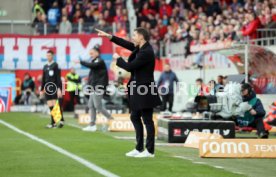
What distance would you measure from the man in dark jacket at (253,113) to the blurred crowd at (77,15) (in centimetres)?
1718

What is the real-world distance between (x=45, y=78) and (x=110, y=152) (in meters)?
8.53

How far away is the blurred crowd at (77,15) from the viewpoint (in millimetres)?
38188

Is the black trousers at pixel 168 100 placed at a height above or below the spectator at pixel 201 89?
below

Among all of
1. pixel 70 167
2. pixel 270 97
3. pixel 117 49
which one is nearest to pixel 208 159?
pixel 70 167

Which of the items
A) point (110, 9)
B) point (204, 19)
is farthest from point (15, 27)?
point (204, 19)

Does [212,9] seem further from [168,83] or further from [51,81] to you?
[51,81]

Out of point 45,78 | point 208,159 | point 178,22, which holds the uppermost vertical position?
point 178,22

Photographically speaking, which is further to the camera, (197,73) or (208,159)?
(197,73)

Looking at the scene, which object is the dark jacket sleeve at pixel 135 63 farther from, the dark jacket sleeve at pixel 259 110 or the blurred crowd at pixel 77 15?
the blurred crowd at pixel 77 15

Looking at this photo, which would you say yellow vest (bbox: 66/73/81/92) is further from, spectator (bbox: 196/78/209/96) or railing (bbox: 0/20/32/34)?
spectator (bbox: 196/78/209/96)

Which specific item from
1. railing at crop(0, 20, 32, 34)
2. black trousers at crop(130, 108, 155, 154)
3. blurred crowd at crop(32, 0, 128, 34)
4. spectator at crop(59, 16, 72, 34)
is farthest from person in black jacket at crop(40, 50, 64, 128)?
spectator at crop(59, 16, 72, 34)

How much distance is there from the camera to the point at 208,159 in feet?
47.8

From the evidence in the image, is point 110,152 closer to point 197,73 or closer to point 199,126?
point 199,126

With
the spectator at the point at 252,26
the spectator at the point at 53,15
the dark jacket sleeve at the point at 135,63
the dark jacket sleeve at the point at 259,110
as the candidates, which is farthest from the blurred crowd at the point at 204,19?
the dark jacket sleeve at the point at 135,63
